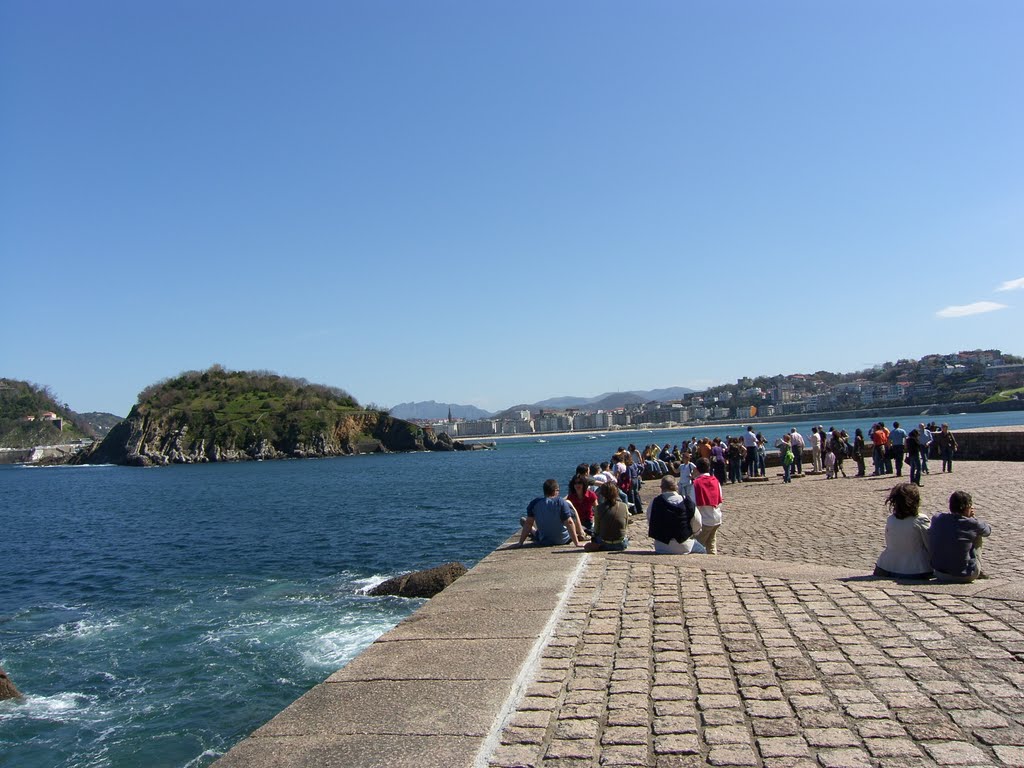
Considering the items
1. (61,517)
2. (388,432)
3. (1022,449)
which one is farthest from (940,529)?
(388,432)

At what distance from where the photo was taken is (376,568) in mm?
21297

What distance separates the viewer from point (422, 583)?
16.5 meters

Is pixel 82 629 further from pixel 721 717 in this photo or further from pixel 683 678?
pixel 721 717

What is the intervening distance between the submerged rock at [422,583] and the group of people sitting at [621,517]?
4.86 meters

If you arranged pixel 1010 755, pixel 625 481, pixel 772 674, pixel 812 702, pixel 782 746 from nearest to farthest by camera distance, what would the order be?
1. pixel 1010 755
2. pixel 782 746
3. pixel 812 702
4. pixel 772 674
5. pixel 625 481

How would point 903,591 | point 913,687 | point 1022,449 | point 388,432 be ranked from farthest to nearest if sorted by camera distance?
point 388,432 < point 1022,449 < point 903,591 < point 913,687

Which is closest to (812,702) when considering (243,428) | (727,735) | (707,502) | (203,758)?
(727,735)

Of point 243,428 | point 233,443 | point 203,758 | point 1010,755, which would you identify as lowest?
point 203,758

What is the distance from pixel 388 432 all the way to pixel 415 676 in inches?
6384

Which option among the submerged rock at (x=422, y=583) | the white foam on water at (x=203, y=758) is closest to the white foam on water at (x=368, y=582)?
the submerged rock at (x=422, y=583)

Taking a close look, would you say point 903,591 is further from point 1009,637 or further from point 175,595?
point 175,595

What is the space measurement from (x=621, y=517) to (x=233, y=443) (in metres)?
151

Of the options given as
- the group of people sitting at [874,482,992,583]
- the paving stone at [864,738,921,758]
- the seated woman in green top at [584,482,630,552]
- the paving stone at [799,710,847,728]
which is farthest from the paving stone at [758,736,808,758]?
the seated woman in green top at [584,482,630,552]

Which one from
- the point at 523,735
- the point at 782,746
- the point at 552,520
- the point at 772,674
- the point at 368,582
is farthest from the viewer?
the point at 368,582
